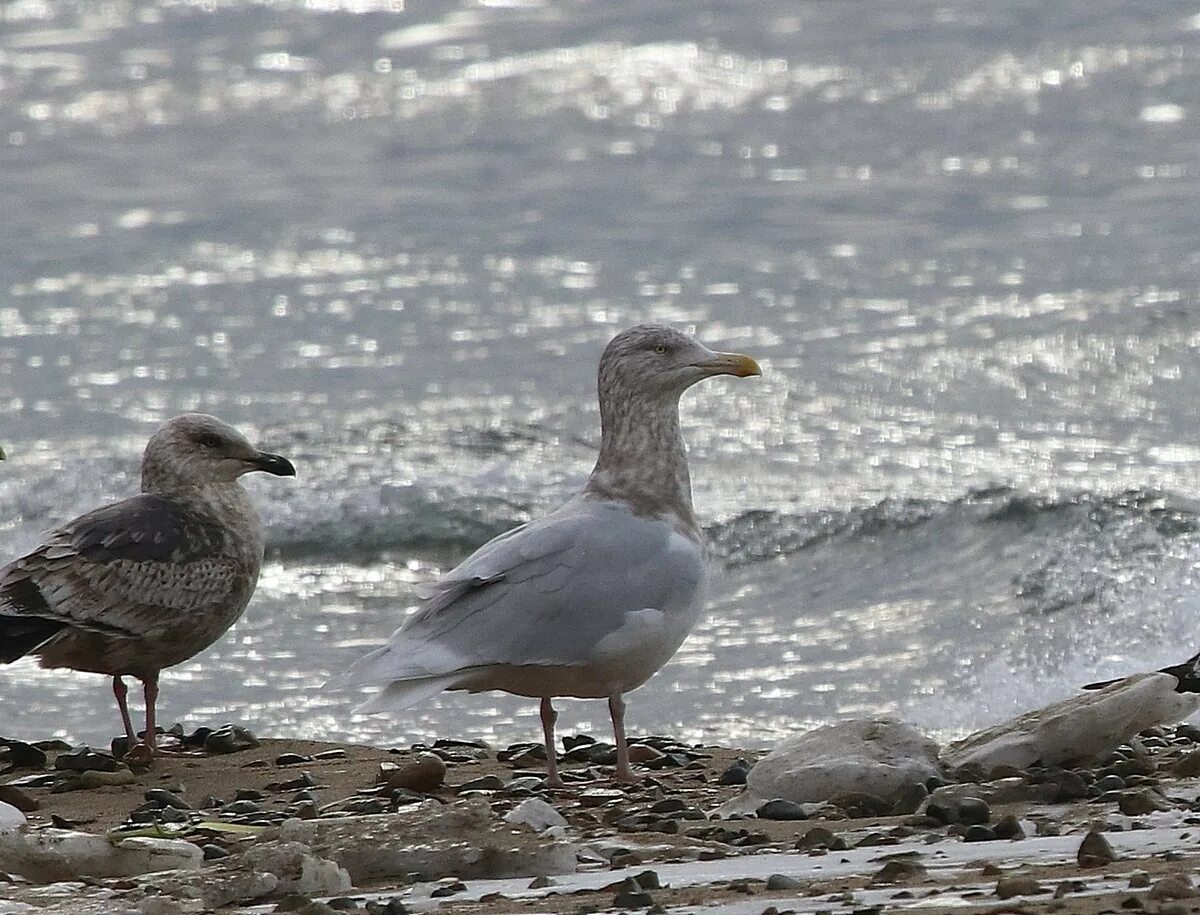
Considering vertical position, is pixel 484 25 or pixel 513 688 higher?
pixel 484 25

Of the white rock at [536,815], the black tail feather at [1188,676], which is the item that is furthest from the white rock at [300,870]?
the black tail feather at [1188,676]

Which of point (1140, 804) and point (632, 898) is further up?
point (632, 898)

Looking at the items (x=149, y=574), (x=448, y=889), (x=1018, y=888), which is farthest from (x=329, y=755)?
(x=1018, y=888)

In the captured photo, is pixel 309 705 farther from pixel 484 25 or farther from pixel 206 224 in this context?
pixel 484 25

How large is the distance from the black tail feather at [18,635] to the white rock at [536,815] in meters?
2.10

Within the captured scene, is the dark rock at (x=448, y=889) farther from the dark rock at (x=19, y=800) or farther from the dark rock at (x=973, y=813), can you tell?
the dark rock at (x=19, y=800)

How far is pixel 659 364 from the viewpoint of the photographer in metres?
6.93

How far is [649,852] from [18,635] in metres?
2.69

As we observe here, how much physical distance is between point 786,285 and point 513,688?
36.4 feet

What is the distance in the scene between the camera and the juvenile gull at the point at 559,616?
6.10 m

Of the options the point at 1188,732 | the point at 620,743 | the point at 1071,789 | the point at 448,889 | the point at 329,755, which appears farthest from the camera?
the point at 329,755

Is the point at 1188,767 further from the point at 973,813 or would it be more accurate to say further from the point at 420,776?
the point at 420,776

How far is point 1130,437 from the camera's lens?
1274 centimetres

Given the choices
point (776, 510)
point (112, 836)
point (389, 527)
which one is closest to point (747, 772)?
point (112, 836)
